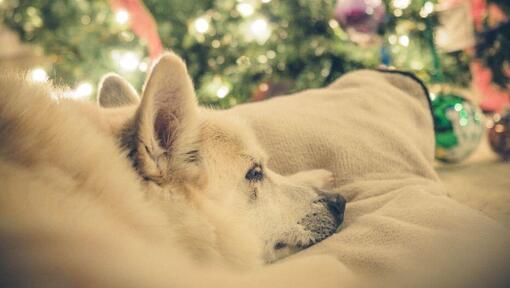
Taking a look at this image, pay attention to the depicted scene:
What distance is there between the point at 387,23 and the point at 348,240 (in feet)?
5.93

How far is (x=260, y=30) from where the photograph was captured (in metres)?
2.46

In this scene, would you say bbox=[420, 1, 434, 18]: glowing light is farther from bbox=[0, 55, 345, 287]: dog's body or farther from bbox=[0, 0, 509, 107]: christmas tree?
bbox=[0, 55, 345, 287]: dog's body

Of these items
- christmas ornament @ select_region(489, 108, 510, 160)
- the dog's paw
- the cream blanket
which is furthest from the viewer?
christmas ornament @ select_region(489, 108, 510, 160)

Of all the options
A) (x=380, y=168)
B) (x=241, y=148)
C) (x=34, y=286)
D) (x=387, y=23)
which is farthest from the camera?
(x=387, y=23)

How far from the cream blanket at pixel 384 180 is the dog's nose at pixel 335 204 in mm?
32

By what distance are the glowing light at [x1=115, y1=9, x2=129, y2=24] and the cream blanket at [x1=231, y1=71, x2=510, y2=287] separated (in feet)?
4.79

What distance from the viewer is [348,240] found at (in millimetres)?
965

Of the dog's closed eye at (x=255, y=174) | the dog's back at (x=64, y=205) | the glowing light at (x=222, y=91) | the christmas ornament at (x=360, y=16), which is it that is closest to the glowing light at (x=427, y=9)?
the christmas ornament at (x=360, y=16)

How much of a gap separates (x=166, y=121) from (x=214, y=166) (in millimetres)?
167

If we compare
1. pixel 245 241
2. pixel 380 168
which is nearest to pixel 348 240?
pixel 245 241

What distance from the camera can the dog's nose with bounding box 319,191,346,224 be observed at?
1104 millimetres

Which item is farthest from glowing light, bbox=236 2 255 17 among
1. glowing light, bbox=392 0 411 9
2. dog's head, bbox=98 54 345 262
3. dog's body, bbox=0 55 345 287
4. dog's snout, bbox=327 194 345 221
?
dog's snout, bbox=327 194 345 221

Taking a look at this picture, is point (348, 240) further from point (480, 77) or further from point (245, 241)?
point (480, 77)

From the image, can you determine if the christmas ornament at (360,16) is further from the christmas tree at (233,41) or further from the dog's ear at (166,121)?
the dog's ear at (166,121)
